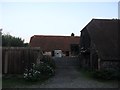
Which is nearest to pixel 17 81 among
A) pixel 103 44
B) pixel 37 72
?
pixel 37 72

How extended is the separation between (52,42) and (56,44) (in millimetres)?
963

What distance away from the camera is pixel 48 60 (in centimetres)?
2427

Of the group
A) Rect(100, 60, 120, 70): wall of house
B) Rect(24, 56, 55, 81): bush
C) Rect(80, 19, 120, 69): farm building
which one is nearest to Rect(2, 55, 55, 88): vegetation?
Rect(24, 56, 55, 81): bush

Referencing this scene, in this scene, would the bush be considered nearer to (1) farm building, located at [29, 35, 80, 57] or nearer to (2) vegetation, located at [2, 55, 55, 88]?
(2) vegetation, located at [2, 55, 55, 88]

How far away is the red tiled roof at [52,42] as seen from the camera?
46.9 metres

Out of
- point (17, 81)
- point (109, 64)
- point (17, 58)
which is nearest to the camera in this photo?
point (17, 81)

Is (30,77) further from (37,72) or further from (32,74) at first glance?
(37,72)

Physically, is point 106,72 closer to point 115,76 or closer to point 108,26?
point 115,76

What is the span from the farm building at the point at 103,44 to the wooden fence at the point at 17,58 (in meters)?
6.52

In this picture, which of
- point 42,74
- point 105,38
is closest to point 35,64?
point 42,74

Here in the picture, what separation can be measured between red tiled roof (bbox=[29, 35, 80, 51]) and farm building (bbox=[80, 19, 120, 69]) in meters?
17.5

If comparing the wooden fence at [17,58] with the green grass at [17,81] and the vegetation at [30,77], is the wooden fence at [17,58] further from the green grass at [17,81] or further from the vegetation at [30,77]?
the green grass at [17,81]

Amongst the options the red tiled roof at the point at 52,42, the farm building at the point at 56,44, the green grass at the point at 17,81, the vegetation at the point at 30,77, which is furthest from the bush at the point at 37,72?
the red tiled roof at the point at 52,42

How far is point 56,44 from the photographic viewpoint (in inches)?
1897
